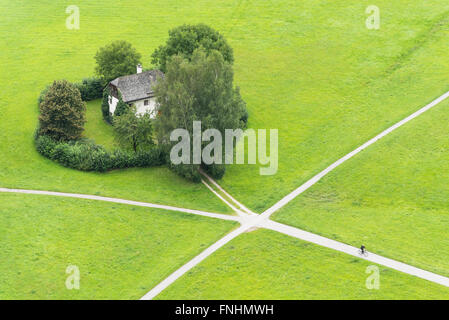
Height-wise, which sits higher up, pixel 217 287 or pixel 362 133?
pixel 362 133

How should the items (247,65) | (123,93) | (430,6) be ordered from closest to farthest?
(123,93), (247,65), (430,6)

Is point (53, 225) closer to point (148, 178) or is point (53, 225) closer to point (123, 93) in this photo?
point (148, 178)

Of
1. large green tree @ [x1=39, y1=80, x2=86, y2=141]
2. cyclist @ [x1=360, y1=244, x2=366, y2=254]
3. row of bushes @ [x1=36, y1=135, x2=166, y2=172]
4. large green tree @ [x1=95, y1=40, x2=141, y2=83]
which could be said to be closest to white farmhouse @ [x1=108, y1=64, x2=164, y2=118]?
large green tree @ [x1=95, y1=40, x2=141, y2=83]

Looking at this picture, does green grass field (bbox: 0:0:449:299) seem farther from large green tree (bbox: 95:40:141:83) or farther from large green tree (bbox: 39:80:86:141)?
large green tree (bbox: 95:40:141:83)

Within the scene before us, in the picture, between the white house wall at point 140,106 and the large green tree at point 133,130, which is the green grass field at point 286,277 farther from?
the white house wall at point 140,106

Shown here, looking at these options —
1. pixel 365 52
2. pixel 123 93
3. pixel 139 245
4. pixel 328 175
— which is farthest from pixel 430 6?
pixel 139 245

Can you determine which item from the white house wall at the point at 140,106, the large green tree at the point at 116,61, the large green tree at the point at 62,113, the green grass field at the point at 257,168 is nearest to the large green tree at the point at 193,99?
the green grass field at the point at 257,168

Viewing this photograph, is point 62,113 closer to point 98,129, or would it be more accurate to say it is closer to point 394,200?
point 98,129
